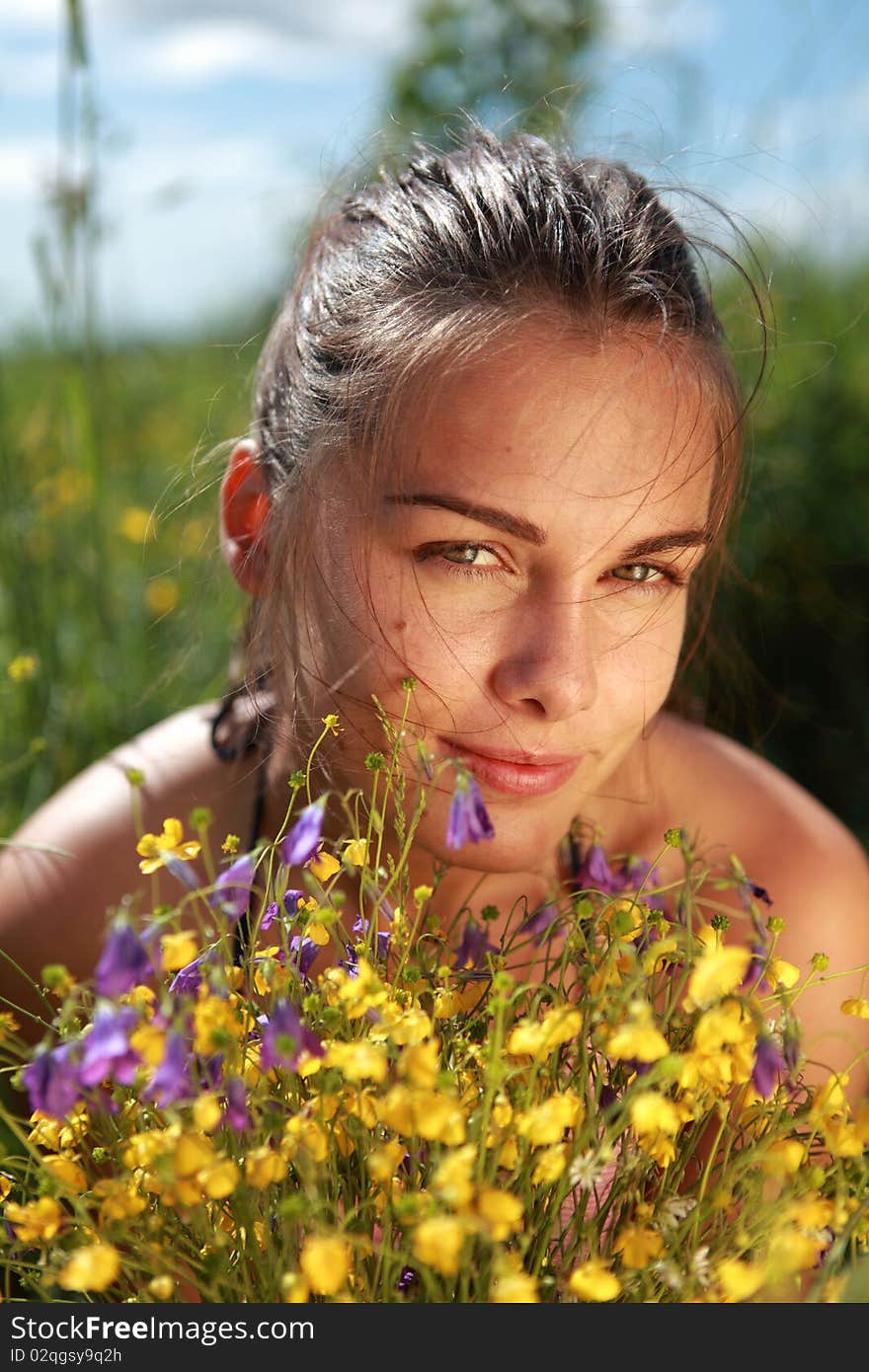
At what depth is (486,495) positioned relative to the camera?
4.01 ft

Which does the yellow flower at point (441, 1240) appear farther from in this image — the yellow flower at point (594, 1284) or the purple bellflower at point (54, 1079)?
the purple bellflower at point (54, 1079)

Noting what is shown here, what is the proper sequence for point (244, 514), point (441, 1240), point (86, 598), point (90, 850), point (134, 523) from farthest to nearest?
point (134, 523) → point (86, 598) → point (90, 850) → point (244, 514) → point (441, 1240)

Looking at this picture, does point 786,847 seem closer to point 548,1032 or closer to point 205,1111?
point 548,1032

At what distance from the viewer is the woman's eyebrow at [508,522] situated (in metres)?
1.21

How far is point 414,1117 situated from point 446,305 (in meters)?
0.90

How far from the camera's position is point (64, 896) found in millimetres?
1770

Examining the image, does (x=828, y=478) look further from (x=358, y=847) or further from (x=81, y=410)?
(x=358, y=847)

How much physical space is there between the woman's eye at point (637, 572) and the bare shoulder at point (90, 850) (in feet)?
2.33

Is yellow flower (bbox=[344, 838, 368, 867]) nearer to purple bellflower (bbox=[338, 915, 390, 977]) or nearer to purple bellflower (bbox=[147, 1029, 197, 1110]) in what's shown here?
purple bellflower (bbox=[338, 915, 390, 977])

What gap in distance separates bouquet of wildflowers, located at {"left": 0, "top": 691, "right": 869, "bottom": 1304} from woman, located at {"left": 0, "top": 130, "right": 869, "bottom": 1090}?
0.17 meters

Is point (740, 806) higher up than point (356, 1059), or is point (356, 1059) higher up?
point (356, 1059)

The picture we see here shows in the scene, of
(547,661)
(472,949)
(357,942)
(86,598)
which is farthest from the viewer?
(86,598)

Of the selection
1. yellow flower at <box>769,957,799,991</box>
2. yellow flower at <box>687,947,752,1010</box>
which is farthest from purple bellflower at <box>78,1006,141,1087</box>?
yellow flower at <box>769,957,799,991</box>

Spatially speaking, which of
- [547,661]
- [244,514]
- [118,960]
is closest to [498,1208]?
[118,960]
